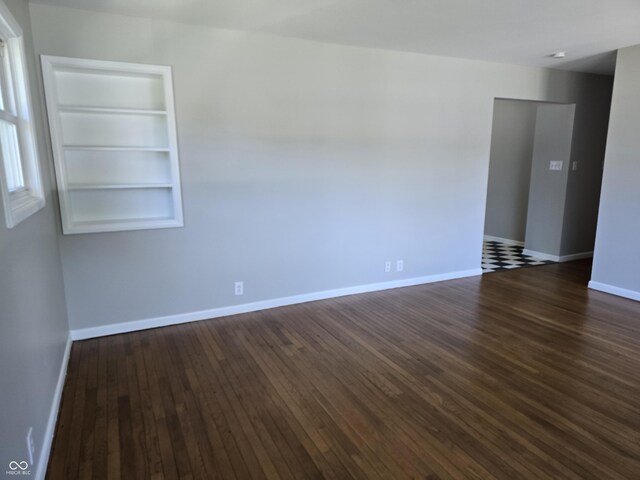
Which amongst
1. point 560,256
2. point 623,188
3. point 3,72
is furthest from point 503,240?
point 3,72

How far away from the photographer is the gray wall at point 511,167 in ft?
21.3

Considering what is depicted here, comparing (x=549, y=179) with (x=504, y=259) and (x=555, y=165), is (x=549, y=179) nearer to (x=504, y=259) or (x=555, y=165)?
(x=555, y=165)

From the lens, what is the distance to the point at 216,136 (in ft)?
11.4

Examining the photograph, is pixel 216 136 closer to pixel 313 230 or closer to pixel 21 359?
pixel 313 230

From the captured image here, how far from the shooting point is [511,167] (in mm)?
6715

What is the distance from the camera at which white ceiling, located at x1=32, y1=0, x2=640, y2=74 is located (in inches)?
109

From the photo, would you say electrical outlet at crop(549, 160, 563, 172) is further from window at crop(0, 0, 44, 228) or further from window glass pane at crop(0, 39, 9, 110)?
window glass pane at crop(0, 39, 9, 110)

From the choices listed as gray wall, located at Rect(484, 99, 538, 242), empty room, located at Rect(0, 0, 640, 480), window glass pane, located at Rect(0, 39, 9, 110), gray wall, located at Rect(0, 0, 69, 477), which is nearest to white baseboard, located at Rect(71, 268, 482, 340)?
empty room, located at Rect(0, 0, 640, 480)

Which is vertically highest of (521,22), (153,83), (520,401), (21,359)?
(521,22)

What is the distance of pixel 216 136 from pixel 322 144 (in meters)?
1.04

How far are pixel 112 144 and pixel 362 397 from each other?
2.74 meters

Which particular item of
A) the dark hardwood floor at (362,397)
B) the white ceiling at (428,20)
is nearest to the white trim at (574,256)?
the dark hardwood floor at (362,397)

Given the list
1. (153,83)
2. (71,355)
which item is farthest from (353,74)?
(71,355)

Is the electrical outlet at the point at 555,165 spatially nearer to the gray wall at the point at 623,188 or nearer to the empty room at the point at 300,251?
the empty room at the point at 300,251
